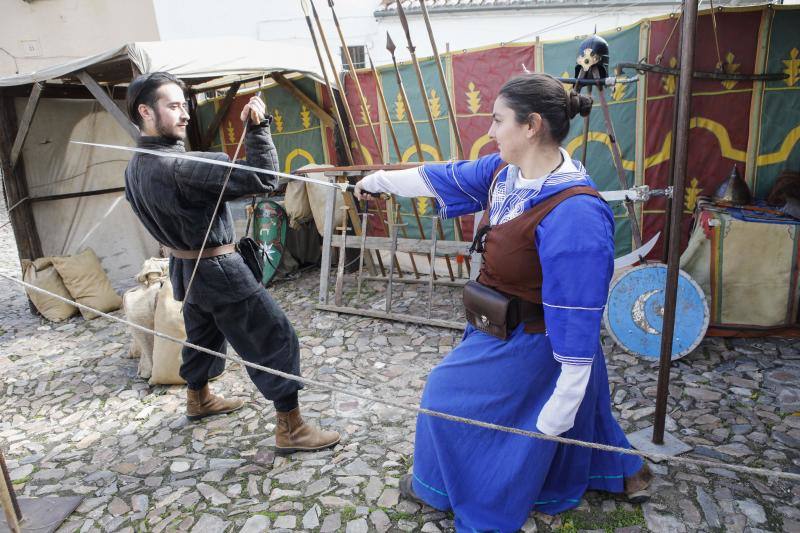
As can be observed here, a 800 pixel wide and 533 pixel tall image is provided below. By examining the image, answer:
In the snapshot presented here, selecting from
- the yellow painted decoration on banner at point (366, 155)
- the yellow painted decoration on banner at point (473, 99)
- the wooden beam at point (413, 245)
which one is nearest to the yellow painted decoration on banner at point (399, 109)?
the yellow painted decoration on banner at point (366, 155)

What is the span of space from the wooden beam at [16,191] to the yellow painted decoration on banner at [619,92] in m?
6.70

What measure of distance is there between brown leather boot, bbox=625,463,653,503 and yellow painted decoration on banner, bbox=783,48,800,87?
11.9 ft

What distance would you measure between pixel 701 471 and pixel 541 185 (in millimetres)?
1829

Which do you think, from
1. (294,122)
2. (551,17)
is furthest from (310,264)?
(551,17)

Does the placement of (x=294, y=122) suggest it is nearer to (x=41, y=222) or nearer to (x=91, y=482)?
(x=41, y=222)

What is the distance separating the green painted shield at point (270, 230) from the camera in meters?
6.36

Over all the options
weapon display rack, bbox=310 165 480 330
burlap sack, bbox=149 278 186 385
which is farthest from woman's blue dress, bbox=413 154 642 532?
burlap sack, bbox=149 278 186 385

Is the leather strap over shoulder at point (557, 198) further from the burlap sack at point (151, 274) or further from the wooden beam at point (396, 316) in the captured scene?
the burlap sack at point (151, 274)

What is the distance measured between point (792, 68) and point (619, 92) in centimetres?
128

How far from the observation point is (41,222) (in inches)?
253

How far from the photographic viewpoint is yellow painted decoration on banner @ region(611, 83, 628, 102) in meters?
4.60

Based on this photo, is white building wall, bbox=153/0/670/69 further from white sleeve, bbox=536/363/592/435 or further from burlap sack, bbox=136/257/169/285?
white sleeve, bbox=536/363/592/435

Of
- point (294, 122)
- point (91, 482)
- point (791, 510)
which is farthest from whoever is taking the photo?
point (294, 122)

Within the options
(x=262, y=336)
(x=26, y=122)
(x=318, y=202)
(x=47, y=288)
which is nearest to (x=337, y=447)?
(x=262, y=336)
